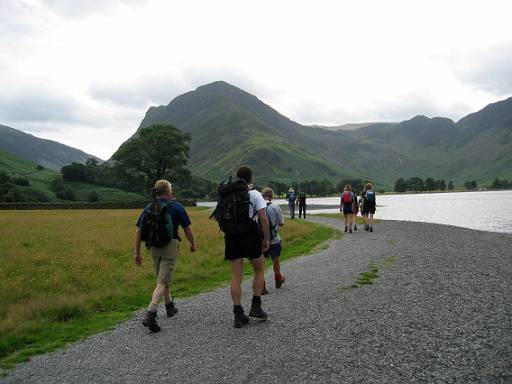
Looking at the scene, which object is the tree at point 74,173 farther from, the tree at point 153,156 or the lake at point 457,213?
the lake at point 457,213

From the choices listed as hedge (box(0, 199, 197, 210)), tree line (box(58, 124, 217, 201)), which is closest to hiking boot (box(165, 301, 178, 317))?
hedge (box(0, 199, 197, 210))

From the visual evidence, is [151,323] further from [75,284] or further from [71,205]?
[71,205]

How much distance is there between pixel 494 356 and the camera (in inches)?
234

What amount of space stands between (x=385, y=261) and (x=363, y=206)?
11.7 m

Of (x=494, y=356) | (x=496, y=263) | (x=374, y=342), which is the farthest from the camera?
(x=496, y=263)

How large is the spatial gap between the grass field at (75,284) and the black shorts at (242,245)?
123 inches

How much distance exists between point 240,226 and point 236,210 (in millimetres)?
298

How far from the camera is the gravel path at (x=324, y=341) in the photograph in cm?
565

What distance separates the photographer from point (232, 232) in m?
7.74

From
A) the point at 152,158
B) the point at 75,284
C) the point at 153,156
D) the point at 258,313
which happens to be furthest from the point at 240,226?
the point at 152,158

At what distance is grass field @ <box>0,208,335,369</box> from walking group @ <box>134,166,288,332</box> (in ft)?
6.01

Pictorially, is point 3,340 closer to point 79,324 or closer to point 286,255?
point 79,324

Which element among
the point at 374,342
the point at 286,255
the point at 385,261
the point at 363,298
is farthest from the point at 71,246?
the point at 374,342

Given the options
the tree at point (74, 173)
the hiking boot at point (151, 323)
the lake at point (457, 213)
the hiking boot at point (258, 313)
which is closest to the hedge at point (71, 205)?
the lake at point (457, 213)
